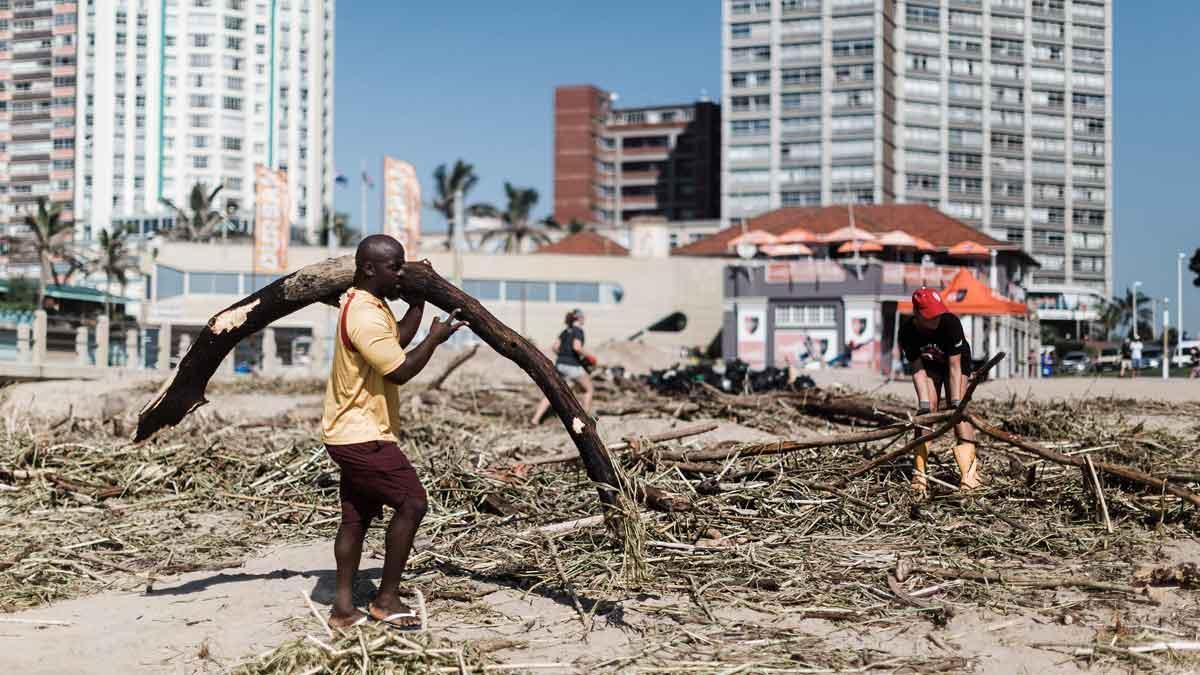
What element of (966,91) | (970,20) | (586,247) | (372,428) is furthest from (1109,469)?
(970,20)

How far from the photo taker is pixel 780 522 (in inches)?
274

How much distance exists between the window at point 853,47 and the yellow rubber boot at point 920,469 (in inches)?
3697

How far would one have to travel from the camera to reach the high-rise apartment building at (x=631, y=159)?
11431 centimetres

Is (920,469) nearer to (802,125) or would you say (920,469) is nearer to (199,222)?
(199,222)

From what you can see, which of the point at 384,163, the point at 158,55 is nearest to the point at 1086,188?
the point at 384,163

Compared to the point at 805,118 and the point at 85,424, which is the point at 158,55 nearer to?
the point at 805,118

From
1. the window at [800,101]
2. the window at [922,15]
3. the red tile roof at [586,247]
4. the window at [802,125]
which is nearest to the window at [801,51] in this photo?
the window at [800,101]

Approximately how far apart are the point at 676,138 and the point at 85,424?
350 feet

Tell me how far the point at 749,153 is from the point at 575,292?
43.8 metres

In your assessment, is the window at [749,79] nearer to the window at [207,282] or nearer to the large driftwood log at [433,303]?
the window at [207,282]

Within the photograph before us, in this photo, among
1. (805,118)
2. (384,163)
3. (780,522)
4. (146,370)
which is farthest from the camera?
(805,118)

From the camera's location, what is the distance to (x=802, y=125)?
322 ft

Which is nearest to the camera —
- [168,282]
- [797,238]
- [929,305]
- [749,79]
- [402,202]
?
[929,305]

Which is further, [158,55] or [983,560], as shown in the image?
[158,55]
